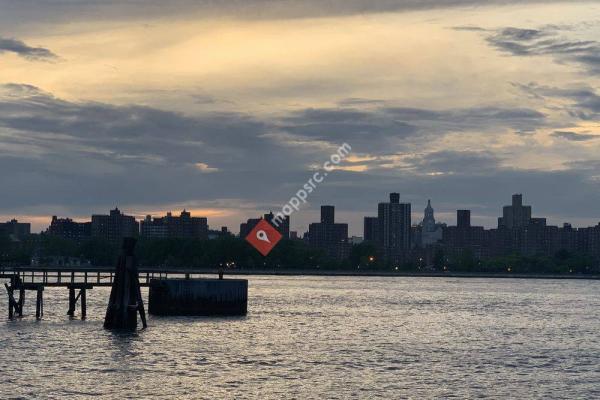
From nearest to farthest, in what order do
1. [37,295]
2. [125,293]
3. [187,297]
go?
1. [125,293]
2. [37,295]
3. [187,297]

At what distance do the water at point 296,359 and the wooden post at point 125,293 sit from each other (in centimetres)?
182

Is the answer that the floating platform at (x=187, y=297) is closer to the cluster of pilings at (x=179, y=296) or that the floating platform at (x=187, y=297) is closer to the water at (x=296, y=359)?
the cluster of pilings at (x=179, y=296)

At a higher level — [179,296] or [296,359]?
[179,296]

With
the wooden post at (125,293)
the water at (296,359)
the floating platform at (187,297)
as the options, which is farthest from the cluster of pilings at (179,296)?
the wooden post at (125,293)

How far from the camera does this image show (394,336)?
8894cm

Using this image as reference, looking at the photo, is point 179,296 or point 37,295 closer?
point 37,295

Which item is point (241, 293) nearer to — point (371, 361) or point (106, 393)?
point (371, 361)

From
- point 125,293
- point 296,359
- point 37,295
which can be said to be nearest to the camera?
point 296,359

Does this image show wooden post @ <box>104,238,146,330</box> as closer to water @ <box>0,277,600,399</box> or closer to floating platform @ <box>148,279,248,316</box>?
water @ <box>0,277,600,399</box>

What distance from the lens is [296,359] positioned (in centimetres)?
6906

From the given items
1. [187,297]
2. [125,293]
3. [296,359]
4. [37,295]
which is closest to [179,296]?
[187,297]

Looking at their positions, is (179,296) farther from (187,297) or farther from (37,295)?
(37,295)

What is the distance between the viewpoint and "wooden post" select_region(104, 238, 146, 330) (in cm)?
8019

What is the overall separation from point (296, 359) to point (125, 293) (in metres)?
18.4
